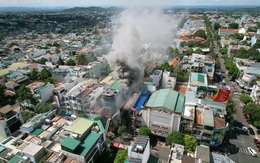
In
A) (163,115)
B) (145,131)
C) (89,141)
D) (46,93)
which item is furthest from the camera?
(46,93)

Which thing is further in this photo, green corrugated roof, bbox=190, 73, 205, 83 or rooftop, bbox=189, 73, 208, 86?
green corrugated roof, bbox=190, 73, 205, 83

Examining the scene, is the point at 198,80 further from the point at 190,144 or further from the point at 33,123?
the point at 33,123

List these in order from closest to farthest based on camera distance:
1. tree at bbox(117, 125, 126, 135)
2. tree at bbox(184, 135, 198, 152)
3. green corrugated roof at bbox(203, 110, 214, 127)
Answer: tree at bbox(184, 135, 198, 152) < green corrugated roof at bbox(203, 110, 214, 127) < tree at bbox(117, 125, 126, 135)

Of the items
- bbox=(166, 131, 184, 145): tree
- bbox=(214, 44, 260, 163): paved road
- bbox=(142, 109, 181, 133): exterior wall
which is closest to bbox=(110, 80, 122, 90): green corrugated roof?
bbox=(142, 109, 181, 133): exterior wall

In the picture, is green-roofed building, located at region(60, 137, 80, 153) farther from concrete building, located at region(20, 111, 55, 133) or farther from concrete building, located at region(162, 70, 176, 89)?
concrete building, located at region(162, 70, 176, 89)

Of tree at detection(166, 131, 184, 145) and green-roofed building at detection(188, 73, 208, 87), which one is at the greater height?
green-roofed building at detection(188, 73, 208, 87)

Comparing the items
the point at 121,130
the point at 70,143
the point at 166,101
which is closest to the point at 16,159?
the point at 70,143

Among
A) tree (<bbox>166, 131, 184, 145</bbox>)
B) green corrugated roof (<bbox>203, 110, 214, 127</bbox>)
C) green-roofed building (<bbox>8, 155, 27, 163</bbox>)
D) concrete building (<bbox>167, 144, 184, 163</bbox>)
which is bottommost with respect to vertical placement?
tree (<bbox>166, 131, 184, 145</bbox>)
